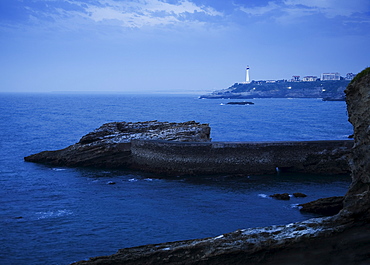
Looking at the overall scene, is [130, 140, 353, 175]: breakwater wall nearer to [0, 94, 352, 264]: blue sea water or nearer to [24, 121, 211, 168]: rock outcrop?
[0, 94, 352, 264]: blue sea water

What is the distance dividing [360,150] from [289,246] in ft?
14.0

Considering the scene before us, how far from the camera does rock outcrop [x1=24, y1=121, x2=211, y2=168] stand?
128 feet

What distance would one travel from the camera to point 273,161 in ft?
117

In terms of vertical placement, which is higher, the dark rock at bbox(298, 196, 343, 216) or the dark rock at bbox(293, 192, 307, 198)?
the dark rock at bbox(298, 196, 343, 216)

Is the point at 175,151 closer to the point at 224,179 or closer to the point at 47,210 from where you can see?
the point at 224,179

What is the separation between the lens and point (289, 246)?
520 inches

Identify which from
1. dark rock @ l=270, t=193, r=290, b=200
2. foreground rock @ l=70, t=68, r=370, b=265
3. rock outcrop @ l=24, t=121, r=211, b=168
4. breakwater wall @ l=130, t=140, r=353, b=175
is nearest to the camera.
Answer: foreground rock @ l=70, t=68, r=370, b=265

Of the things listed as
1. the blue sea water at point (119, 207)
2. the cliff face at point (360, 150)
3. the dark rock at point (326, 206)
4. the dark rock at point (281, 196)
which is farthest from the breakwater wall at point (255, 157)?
the cliff face at point (360, 150)

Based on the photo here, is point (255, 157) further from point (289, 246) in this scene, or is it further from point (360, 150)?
point (289, 246)

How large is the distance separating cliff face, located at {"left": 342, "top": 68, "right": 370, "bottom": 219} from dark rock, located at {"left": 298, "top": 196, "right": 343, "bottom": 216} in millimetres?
8317

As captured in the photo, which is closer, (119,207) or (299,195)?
(119,207)

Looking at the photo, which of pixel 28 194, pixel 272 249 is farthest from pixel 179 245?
pixel 28 194

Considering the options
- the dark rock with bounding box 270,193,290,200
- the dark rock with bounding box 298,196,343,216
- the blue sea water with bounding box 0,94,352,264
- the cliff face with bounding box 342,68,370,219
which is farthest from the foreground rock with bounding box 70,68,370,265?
the dark rock with bounding box 270,193,290,200

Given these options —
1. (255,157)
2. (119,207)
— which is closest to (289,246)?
(119,207)
